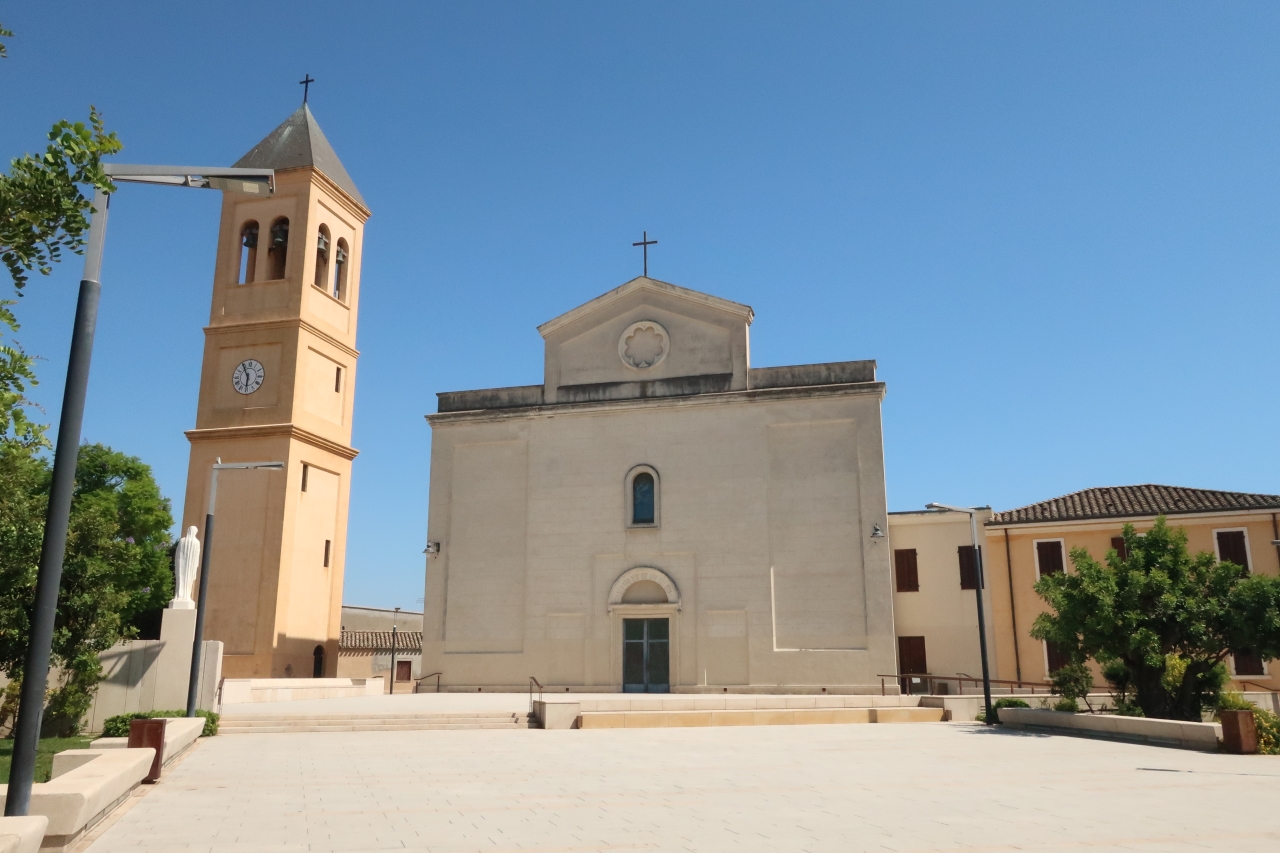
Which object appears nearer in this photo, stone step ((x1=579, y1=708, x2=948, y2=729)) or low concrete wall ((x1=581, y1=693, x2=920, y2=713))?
stone step ((x1=579, y1=708, x2=948, y2=729))

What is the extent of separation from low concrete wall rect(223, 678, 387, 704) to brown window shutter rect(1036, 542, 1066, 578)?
2137cm

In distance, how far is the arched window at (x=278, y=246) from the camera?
35.0m

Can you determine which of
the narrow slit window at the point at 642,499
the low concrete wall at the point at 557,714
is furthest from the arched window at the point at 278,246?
the low concrete wall at the point at 557,714

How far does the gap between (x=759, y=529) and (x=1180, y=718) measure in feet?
43.1

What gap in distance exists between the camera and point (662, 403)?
31.6 metres

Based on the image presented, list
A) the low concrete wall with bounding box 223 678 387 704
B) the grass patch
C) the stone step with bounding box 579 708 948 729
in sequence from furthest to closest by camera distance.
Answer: the low concrete wall with bounding box 223 678 387 704
the stone step with bounding box 579 708 948 729
the grass patch

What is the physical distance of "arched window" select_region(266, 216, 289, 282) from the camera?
3500 cm

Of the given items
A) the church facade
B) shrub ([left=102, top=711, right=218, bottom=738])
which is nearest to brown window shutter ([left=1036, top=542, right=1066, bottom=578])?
the church facade

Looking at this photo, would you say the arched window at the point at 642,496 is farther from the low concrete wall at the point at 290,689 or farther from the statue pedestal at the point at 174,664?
the statue pedestal at the point at 174,664

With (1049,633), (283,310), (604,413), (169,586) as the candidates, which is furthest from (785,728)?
(169,586)

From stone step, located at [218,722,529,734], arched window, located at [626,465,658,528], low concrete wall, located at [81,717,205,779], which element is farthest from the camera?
arched window, located at [626,465,658,528]

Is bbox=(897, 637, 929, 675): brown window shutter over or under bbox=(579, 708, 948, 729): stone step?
over

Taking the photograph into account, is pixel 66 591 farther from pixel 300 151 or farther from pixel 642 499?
pixel 300 151

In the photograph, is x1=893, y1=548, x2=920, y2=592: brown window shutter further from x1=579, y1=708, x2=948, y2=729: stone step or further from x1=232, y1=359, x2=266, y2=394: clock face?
x1=232, y1=359, x2=266, y2=394: clock face
